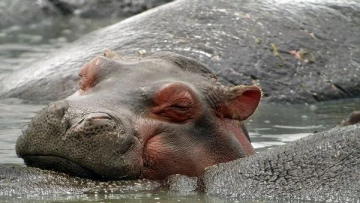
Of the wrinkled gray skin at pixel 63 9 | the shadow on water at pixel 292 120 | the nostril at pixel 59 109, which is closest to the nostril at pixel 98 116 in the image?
the nostril at pixel 59 109

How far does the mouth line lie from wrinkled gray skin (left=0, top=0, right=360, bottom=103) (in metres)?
4.97

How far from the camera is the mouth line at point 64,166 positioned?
5.98 m

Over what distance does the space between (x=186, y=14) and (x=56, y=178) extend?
6.80 m

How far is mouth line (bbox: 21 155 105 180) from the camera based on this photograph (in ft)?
19.6

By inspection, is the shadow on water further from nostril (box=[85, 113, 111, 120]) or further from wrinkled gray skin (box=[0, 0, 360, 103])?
nostril (box=[85, 113, 111, 120])

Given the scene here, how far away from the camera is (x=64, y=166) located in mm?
5996

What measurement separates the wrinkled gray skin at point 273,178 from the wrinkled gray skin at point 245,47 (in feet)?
16.7

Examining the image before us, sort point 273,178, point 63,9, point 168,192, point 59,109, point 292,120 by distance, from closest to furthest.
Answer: point 273,178
point 59,109
point 168,192
point 292,120
point 63,9

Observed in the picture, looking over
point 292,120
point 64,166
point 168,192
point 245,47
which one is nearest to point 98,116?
point 64,166

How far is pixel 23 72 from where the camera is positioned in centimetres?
1201

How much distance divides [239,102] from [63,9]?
14.5 m

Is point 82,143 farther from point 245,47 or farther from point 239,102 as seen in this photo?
point 245,47

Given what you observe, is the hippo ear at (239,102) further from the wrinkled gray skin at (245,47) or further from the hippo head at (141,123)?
the wrinkled gray skin at (245,47)

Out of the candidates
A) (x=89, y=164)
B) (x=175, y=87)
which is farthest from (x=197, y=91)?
(x=89, y=164)
